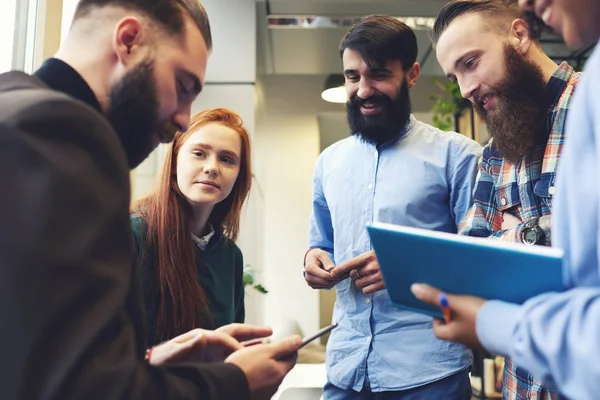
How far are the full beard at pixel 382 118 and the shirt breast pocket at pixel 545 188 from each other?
51 centimetres

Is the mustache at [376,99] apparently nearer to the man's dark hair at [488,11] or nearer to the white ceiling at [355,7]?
the man's dark hair at [488,11]

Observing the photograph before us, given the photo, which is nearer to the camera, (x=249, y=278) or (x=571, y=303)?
(x=571, y=303)

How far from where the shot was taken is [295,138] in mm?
5195

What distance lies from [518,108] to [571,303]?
2.27 ft

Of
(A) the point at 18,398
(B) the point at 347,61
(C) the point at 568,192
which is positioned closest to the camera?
(A) the point at 18,398

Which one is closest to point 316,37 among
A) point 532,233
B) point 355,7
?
point 355,7

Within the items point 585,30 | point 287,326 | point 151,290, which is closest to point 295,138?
point 287,326

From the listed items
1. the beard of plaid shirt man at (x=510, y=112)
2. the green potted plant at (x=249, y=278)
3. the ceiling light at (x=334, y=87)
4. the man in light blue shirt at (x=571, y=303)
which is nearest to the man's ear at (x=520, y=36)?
the beard of plaid shirt man at (x=510, y=112)

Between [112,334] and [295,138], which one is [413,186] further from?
[295,138]

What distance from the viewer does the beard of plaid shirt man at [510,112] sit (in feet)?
3.68

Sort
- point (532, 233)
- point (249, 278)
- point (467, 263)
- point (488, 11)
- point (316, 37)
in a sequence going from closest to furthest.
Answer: point (467, 263) < point (532, 233) < point (488, 11) < point (249, 278) < point (316, 37)

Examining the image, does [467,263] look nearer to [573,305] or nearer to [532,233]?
[573,305]

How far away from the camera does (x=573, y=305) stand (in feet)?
2.08

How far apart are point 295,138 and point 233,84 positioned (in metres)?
1.94
